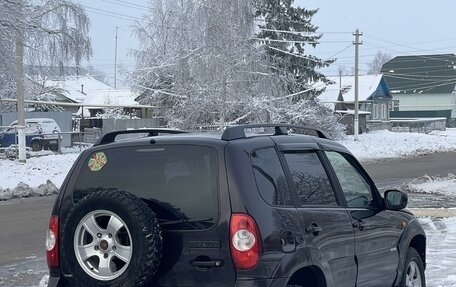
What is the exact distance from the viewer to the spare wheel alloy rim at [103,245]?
4.55m

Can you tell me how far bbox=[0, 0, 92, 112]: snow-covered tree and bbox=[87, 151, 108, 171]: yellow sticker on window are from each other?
57.3 ft

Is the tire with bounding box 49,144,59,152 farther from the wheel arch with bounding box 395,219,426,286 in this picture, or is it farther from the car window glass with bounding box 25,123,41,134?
the wheel arch with bounding box 395,219,426,286

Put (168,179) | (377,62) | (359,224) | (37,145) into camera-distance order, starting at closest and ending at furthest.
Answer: (168,179), (359,224), (37,145), (377,62)

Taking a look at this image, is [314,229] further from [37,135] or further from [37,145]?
[37,145]

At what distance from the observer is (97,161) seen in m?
5.10

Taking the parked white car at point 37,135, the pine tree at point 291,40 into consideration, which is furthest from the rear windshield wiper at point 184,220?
the pine tree at point 291,40

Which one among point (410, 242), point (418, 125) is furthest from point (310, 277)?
point (418, 125)

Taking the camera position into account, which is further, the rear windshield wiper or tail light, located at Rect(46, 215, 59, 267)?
tail light, located at Rect(46, 215, 59, 267)

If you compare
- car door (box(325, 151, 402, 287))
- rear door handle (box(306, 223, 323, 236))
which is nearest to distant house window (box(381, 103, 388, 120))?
car door (box(325, 151, 402, 287))

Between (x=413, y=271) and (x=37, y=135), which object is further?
(x=37, y=135)

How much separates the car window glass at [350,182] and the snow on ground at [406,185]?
7.93 feet

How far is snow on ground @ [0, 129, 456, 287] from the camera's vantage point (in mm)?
9344

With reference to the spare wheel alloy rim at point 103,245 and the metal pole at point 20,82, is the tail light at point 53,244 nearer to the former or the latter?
the spare wheel alloy rim at point 103,245

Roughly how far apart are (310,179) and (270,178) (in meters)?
0.57
